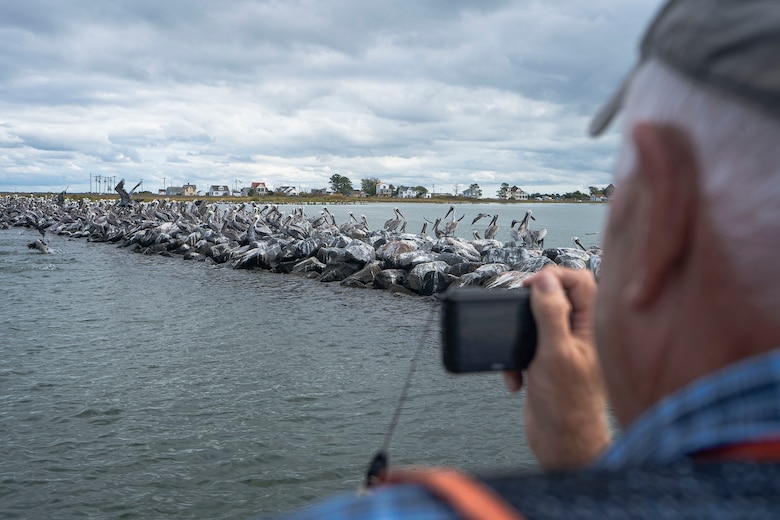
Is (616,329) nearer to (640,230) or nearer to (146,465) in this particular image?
(640,230)

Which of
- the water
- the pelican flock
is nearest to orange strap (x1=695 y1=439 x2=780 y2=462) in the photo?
the water

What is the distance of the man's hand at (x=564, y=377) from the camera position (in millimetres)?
1316

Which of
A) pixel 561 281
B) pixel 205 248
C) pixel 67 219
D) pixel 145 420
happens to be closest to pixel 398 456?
pixel 145 420

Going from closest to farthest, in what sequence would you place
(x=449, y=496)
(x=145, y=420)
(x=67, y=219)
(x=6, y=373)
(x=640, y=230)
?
(x=449, y=496), (x=640, y=230), (x=145, y=420), (x=6, y=373), (x=67, y=219)

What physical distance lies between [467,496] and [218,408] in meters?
7.79

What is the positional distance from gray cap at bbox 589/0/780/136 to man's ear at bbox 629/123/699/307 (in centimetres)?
8

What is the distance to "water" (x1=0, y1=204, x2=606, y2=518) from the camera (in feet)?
19.7

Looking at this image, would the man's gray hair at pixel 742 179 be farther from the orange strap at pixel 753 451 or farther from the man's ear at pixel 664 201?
the orange strap at pixel 753 451

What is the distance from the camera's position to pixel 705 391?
29.1 inches

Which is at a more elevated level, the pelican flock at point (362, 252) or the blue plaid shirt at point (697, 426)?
the blue plaid shirt at point (697, 426)

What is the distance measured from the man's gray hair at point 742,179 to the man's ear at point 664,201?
0.02 metres

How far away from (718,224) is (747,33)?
21cm

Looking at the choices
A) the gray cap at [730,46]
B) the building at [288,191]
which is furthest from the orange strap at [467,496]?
the building at [288,191]

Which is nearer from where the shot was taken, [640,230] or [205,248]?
[640,230]
